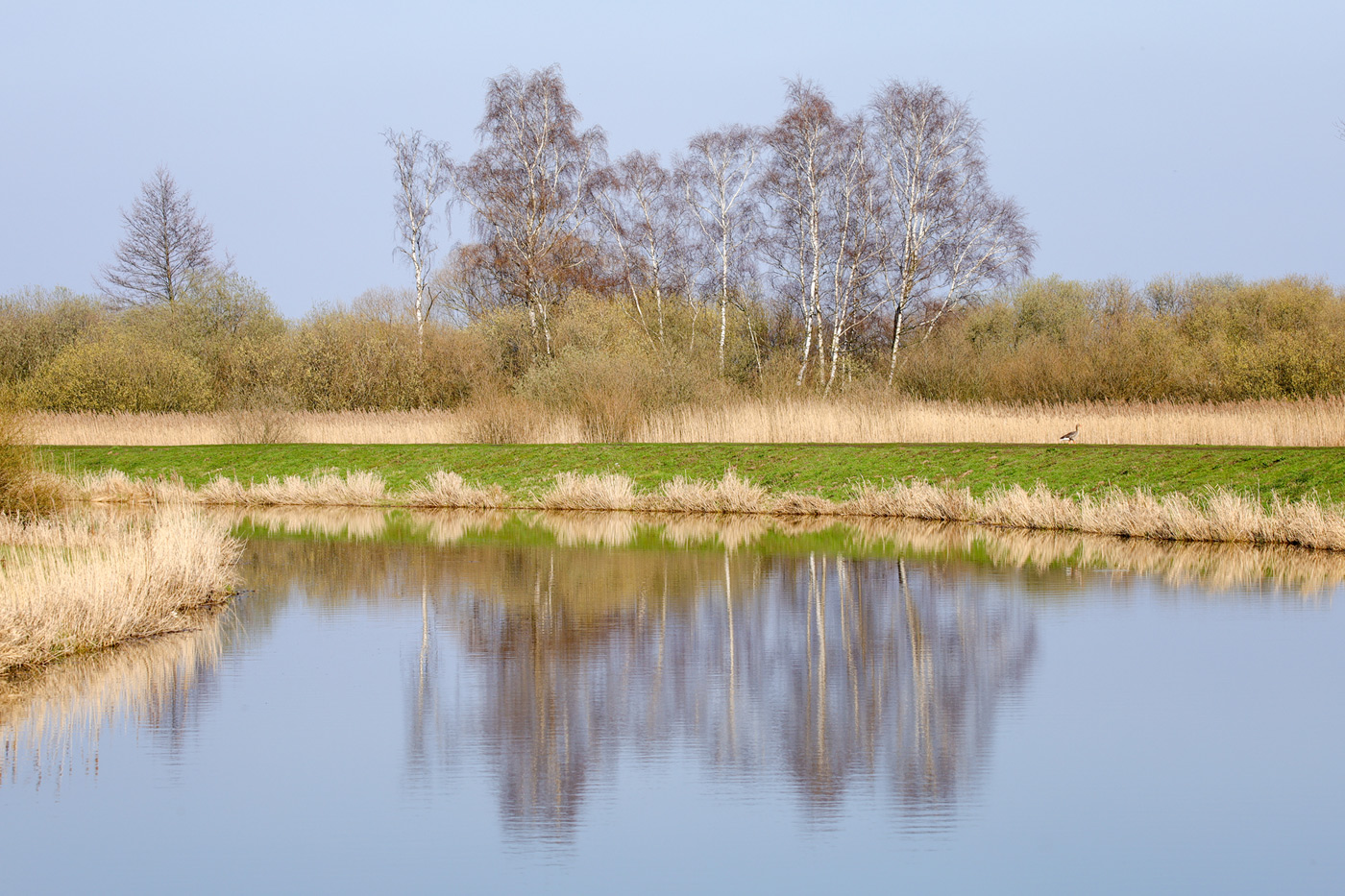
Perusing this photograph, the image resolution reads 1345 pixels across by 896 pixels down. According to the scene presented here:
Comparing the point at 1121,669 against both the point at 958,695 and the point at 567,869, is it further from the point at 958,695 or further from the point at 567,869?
the point at 567,869

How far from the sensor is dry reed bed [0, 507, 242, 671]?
970 cm

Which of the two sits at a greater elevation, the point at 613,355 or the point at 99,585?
the point at 613,355

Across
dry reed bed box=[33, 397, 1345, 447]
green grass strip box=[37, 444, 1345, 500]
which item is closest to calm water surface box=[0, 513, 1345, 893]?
green grass strip box=[37, 444, 1345, 500]

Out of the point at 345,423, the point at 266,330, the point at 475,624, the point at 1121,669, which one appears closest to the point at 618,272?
the point at 345,423

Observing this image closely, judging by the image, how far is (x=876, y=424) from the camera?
26922 mm

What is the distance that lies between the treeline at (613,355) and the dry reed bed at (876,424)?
73 cm

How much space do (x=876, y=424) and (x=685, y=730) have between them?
19.6 meters

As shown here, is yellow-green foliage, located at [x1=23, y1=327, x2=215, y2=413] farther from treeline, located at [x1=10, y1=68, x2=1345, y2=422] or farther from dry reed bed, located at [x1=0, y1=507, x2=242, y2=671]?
dry reed bed, located at [x1=0, y1=507, x2=242, y2=671]

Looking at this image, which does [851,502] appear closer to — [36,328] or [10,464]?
[10,464]

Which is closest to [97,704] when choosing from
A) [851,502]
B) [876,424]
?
[851,502]

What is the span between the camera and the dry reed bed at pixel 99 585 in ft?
31.8

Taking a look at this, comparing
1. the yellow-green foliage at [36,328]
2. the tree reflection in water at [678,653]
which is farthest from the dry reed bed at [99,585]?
the yellow-green foliage at [36,328]

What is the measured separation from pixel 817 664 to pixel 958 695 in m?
1.34

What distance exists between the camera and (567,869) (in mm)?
5609
